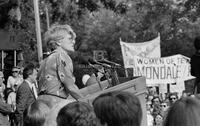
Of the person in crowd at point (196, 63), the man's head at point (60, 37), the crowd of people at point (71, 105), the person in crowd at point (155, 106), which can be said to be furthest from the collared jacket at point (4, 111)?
the person in crowd at point (196, 63)

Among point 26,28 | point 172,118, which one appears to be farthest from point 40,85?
point 26,28

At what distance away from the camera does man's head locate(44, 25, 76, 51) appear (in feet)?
17.0

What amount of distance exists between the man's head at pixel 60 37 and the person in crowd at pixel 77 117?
81.0 inches

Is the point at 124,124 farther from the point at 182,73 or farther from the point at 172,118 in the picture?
the point at 182,73

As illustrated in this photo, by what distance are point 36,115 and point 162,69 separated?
1053 cm

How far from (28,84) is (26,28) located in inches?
412

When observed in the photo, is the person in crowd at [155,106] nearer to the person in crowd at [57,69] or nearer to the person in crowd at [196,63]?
the person in crowd at [196,63]

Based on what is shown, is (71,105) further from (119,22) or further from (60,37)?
(119,22)

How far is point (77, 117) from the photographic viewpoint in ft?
10.3

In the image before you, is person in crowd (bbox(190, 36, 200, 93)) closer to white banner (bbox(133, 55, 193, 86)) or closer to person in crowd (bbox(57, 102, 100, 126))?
person in crowd (bbox(57, 102, 100, 126))

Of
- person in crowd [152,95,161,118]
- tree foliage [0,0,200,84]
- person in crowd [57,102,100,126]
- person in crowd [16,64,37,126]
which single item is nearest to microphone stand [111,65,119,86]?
person in crowd [57,102,100,126]

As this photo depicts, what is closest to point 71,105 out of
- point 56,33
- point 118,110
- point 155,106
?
point 118,110

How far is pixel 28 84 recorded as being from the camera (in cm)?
815

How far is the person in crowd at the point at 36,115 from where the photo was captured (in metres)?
4.00
